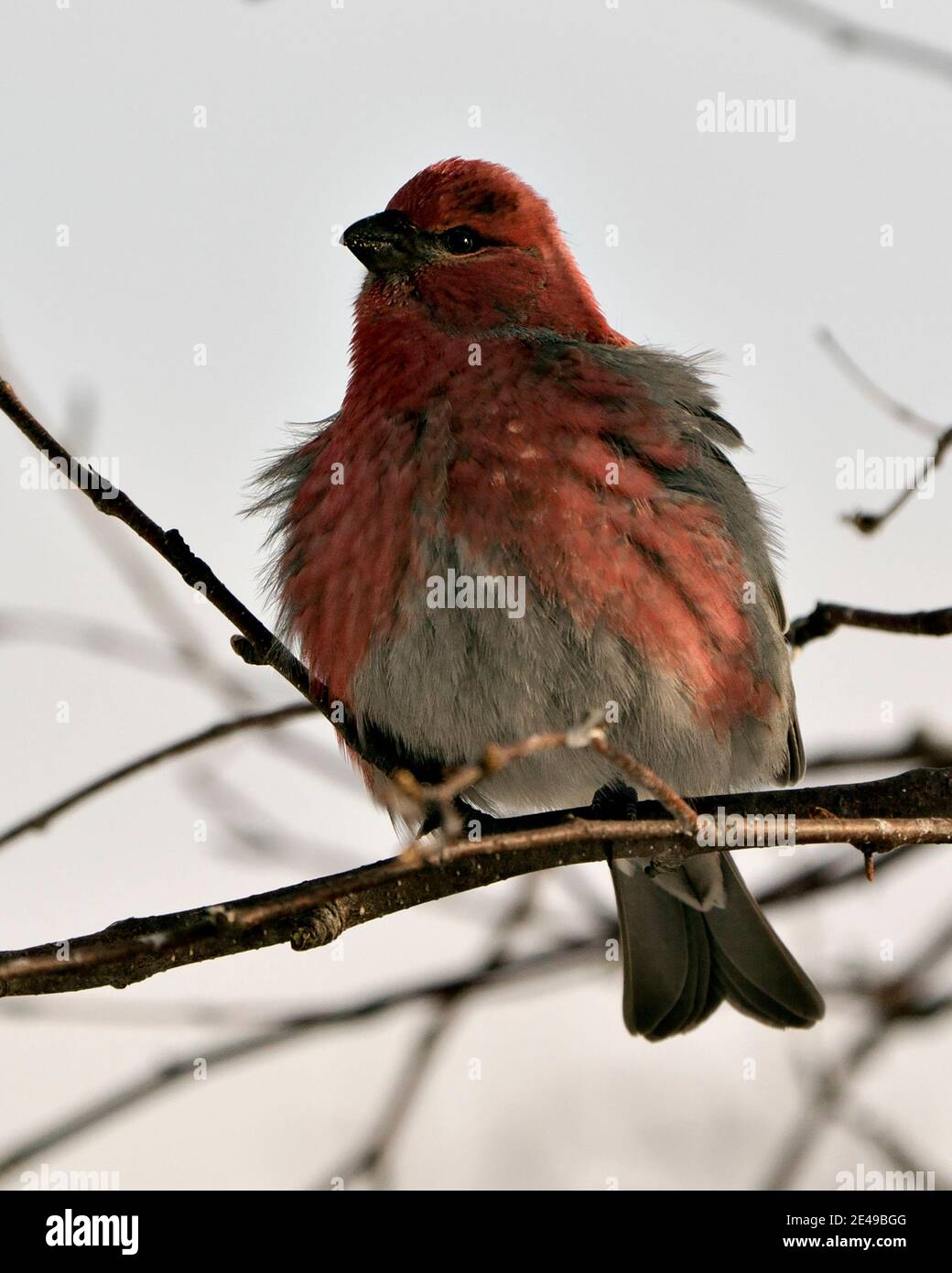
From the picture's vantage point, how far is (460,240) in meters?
5.89

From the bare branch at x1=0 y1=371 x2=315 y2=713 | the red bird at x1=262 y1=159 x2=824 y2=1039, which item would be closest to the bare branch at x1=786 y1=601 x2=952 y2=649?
the red bird at x1=262 y1=159 x2=824 y2=1039

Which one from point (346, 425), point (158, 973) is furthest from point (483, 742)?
point (158, 973)

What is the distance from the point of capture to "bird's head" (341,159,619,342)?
5711 mm

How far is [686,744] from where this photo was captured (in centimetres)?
520

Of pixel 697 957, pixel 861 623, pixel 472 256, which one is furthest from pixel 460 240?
pixel 697 957

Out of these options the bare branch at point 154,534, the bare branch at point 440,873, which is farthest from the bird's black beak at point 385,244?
the bare branch at point 440,873

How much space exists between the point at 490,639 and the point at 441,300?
1.51 meters

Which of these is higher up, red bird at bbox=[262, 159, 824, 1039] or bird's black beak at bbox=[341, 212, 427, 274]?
bird's black beak at bbox=[341, 212, 427, 274]

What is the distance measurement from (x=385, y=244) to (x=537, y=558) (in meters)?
1.62

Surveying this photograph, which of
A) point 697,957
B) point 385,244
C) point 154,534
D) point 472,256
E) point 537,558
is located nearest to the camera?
point 154,534

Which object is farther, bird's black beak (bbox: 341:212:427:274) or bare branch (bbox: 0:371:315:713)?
bird's black beak (bbox: 341:212:427:274)

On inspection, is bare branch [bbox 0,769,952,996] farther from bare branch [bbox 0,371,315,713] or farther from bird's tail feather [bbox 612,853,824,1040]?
bird's tail feather [bbox 612,853,824,1040]

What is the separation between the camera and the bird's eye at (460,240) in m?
5.86

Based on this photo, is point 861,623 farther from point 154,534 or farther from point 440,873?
Answer: point 154,534
